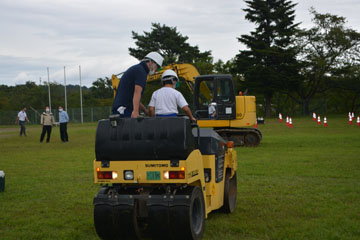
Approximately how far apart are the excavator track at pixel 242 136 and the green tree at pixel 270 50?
39.8 meters

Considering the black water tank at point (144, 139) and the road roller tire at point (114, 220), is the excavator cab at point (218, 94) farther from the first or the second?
the road roller tire at point (114, 220)

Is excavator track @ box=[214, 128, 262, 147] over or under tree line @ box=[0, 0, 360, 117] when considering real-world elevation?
under

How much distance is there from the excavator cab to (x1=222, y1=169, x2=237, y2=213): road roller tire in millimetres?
12257

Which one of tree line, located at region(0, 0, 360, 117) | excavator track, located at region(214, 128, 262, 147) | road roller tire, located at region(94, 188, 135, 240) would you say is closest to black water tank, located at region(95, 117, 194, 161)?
road roller tire, located at region(94, 188, 135, 240)

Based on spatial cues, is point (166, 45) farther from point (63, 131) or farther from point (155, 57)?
point (155, 57)

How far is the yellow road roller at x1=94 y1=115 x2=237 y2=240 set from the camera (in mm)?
5770

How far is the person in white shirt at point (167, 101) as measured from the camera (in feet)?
22.7

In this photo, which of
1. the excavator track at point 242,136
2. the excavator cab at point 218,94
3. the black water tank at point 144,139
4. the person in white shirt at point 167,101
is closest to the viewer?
the black water tank at point 144,139

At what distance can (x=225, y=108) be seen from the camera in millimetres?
20812

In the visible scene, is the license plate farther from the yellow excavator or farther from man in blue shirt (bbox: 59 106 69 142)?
man in blue shirt (bbox: 59 106 69 142)

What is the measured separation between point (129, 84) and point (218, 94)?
13998 mm

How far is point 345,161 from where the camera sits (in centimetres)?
1431

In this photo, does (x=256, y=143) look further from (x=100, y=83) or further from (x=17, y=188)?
(x=100, y=83)

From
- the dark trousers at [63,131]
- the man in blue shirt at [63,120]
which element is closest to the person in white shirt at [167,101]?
the man in blue shirt at [63,120]
